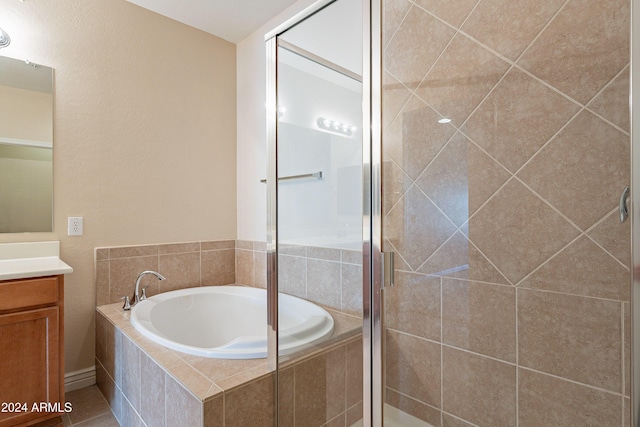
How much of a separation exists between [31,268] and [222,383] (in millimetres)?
1192

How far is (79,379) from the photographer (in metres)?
2.13

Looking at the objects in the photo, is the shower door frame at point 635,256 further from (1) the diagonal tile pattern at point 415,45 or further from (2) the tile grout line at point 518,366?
(1) the diagonal tile pattern at point 415,45

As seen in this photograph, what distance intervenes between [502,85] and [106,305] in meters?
2.55

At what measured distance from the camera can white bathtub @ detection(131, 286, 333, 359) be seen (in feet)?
4.99

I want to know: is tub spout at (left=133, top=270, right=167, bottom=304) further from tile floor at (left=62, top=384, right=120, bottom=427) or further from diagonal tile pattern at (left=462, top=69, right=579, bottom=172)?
diagonal tile pattern at (left=462, top=69, right=579, bottom=172)

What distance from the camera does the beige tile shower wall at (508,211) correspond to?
1169mm

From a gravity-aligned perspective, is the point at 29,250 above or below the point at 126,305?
above

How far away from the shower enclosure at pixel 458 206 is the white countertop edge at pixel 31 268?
109 centimetres

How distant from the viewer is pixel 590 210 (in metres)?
1.20

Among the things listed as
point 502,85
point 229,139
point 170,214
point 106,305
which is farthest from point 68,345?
point 502,85

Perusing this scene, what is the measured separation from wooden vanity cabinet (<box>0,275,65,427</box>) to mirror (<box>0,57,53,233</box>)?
1.90 ft

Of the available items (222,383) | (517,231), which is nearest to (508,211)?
(517,231)

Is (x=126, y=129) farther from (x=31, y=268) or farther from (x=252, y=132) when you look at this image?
(x=31, y=268)

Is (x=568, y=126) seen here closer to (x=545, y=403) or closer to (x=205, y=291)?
(x=545, y=403)
